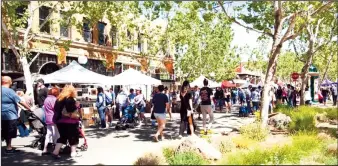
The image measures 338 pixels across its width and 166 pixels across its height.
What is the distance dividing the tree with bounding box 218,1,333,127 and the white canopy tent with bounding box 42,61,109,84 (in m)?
6.21

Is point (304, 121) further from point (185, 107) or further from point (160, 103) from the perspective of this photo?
point (160, 103)

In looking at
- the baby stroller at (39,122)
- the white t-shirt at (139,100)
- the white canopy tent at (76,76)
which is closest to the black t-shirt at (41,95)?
the baby stroller at (39,122)

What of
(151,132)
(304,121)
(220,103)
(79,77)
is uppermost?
(79,77)

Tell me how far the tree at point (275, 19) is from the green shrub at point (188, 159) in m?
4.24

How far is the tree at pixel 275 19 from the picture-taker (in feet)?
31.0

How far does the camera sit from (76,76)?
47.1 feet

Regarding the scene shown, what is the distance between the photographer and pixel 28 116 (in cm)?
970

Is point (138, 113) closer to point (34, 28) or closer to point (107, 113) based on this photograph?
point (107, 113)

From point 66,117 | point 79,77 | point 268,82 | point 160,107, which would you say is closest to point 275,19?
point 268,82

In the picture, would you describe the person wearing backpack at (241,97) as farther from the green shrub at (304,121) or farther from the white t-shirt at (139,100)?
the white t-shirt at (139,100)

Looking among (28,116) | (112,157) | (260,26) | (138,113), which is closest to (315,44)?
(260,26)

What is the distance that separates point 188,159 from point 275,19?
6.13 meters

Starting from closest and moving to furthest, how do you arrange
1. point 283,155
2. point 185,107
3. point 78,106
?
1. point 283,155
2. point 78,106
3. point 185,107

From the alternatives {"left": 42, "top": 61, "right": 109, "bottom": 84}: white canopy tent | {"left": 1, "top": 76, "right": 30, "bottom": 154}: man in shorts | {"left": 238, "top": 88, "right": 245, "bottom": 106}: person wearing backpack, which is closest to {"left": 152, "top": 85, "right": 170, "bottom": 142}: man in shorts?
{"left": 1, "top": 76, "right": 30, "bottom": 154}: man in shorts
